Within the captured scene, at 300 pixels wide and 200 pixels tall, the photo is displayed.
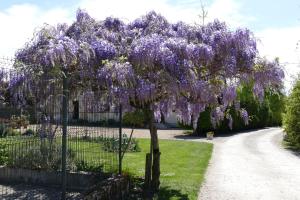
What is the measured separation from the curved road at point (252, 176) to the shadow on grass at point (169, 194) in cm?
42

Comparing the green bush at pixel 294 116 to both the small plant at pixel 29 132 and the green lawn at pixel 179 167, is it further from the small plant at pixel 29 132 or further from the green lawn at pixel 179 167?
the small plant at pixel 29 132

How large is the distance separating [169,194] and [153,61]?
333cm

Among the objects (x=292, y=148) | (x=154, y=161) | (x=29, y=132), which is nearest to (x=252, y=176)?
(x=154, y=161)

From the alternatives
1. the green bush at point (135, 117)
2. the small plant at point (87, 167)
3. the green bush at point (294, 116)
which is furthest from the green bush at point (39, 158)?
the green bush at point (294, 116)

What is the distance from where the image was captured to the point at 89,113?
998 centimetres

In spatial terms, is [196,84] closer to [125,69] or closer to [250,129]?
[125,69]

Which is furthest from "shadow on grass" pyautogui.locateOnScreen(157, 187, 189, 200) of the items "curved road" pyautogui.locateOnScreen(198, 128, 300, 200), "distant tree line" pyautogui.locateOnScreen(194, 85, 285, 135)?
"distant tree line" pyautogui.locateOnScreen(194, 85, 285, 135)

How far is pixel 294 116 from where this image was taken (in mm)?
24391

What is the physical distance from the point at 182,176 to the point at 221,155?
676cm

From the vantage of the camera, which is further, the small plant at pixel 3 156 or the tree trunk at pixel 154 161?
the small plant at pixel 3 156

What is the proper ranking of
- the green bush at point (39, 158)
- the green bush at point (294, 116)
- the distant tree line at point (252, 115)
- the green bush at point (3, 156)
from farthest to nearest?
the distant tree line at point (252, 115) → the green bush at point (294, 116) → the green bush at point (3, 156) → the green bush at point (39, 158)

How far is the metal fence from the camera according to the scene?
8.63 m

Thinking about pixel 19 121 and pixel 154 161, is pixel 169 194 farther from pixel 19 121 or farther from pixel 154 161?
pixel 19 121

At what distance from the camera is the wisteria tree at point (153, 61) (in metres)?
9.49
